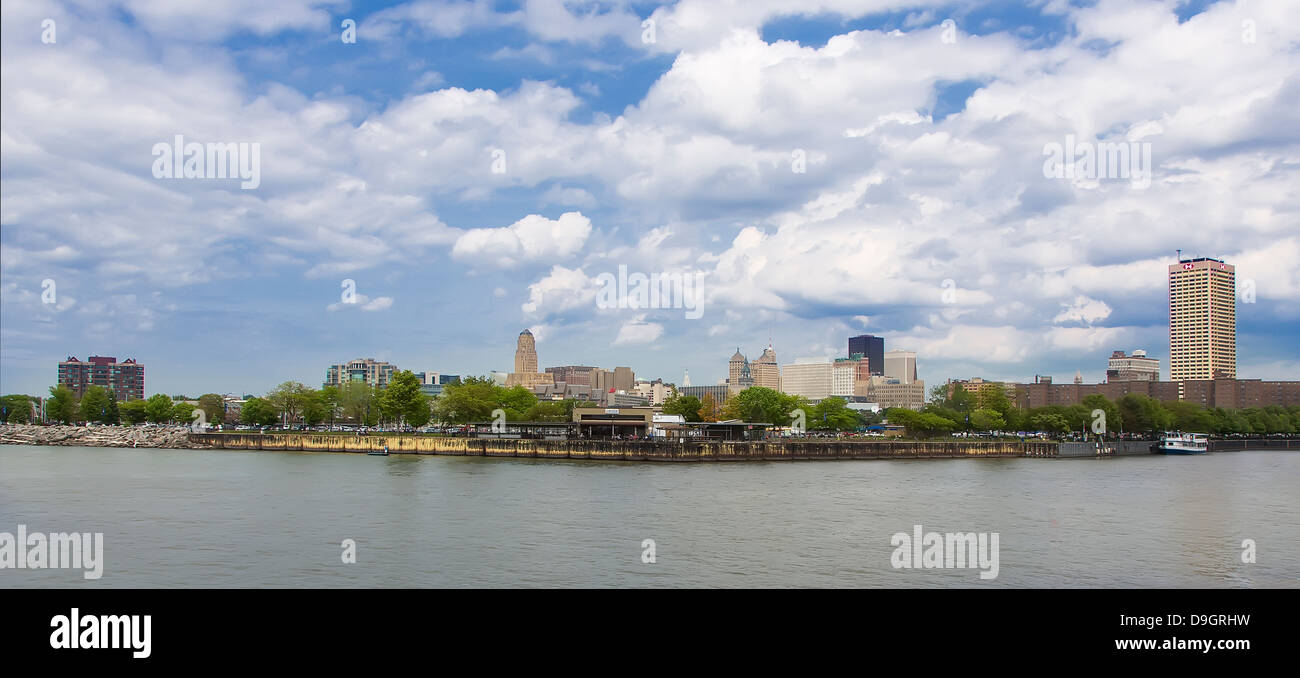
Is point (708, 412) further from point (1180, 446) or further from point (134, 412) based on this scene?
point (134, 412)

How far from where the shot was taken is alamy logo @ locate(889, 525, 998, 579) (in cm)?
3000

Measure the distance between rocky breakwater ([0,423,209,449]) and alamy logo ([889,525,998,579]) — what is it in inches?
4302

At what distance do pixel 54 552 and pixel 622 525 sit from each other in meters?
22.2

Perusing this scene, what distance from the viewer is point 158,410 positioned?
164 meters

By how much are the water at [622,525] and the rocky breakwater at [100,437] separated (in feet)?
157

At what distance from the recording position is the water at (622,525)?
2795 cm

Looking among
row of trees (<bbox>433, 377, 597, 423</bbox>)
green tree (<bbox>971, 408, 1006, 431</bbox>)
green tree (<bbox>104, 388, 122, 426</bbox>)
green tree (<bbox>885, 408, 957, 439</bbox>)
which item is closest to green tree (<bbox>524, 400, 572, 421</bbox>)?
row of trees (<bbox>433, 377, 597, 423</bbox>)

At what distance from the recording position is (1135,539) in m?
37.6

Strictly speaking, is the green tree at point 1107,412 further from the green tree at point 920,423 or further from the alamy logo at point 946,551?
the alamy logo at point 946,551

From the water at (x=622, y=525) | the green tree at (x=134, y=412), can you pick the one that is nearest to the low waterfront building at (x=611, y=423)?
the water at (x=622, y=525)
